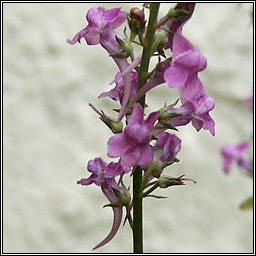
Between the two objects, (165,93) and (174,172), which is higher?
(165,93)

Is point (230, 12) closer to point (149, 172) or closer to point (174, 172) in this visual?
point (174, 172)

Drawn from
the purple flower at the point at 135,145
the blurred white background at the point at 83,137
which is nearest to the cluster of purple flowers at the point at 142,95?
the purple flower at the point at 135,145

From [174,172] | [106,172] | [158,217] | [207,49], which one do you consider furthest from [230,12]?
[106,172]

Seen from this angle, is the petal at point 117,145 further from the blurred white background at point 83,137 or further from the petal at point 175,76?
the blurred white background at point 83,137

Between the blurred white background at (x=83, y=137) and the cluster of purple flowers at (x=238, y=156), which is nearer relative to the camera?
the cluster of purple flowers at (x=238, y=156)

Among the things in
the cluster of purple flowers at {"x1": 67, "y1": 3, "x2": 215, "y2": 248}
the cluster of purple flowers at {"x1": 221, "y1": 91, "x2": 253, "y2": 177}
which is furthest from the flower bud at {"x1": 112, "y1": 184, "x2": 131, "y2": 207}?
the cluster of purple flowers at {"x1": 221, "y1": 91, "x2": 253, "y2": 177}

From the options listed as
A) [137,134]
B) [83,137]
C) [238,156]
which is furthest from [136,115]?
[83,137]
